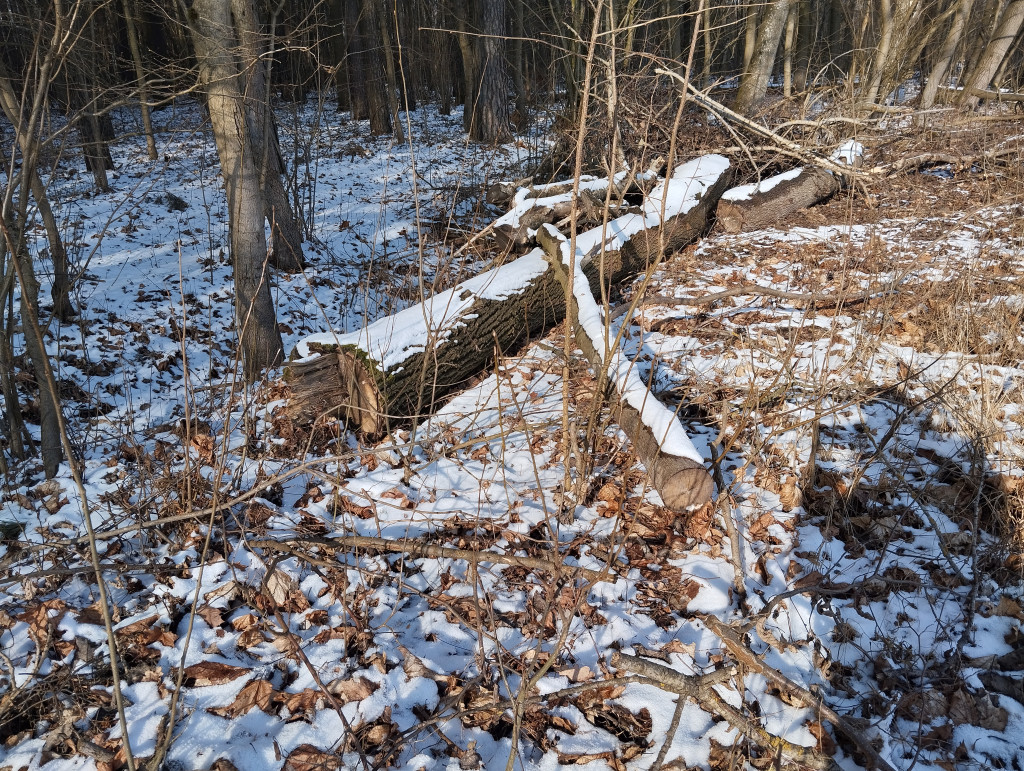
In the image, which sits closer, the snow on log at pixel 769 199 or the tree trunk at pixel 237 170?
the tree trunk at pixel 237 170

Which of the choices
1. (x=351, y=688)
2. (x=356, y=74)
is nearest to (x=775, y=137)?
(x=351, y=688)

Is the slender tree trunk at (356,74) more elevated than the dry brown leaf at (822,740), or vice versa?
the slender tree trunk at (356,74)

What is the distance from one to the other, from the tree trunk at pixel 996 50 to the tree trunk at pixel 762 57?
9.95ft

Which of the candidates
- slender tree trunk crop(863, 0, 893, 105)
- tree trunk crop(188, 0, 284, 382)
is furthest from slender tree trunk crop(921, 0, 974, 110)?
tree trunk crop(188, 0, 284, 382)

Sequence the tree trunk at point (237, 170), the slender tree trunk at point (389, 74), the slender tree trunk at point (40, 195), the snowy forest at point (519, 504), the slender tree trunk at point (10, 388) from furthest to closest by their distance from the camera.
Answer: the slender tree trunk at point (389, 74) < the tree trunk at point (237, 170) < the slender tree trunk at point (10, 388) < the slender tree trunk at point (40, 195) < the snowy forest at point (519, 504)

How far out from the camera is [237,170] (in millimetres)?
4141

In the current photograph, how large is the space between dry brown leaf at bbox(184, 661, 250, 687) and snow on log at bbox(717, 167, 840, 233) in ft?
21.0

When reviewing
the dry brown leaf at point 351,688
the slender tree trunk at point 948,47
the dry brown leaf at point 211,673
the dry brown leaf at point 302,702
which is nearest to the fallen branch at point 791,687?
the dry brown leaf at point 351,688

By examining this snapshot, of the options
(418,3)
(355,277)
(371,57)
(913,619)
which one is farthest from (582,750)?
(418,3)

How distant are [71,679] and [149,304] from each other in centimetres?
477

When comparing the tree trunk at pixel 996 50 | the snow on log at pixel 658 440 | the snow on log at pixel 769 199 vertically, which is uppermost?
the tree trunk at pixel 996 50

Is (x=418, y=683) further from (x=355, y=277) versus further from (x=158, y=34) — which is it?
(x=158, y=34)

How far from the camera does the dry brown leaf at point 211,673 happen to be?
7.00ft

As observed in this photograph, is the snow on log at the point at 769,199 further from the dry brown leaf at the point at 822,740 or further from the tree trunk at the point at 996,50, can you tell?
the dry brown leaf at the point at 822,740
